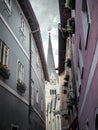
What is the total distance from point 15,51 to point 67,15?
551cm

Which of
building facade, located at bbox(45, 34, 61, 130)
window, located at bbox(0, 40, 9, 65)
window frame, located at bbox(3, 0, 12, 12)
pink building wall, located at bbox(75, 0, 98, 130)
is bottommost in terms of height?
pink building wall, located at bbox(75, 0, 98, 130)

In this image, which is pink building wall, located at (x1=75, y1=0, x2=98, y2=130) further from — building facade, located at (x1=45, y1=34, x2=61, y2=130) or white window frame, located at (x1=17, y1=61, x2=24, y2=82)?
building facade, located at (x1=45, y1=34, x2=61, y2=130)

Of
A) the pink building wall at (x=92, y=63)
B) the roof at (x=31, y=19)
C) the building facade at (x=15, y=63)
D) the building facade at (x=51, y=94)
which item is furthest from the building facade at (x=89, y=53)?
the building facade at (x=51, y=94)

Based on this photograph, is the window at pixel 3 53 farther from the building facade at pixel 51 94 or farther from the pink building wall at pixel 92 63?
the building facade at pixel 51 94

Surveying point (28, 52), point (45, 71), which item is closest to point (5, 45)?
point (28, 52)

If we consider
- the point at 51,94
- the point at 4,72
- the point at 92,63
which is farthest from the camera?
the point at 51,94

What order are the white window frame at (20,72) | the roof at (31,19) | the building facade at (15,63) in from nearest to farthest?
the building facade at (15,63) < the white window frame at (20,72) < the roof at (31,19)

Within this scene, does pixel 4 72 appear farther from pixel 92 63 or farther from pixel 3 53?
pixel 92 63

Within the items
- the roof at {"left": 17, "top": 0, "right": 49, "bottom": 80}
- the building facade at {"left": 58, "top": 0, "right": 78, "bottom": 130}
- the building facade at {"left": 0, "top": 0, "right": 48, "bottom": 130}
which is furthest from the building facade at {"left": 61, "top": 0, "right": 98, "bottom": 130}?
the roof at {"left": 17, "top": 0, "right": 49, "bottom": 80}

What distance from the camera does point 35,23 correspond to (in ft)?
63.9

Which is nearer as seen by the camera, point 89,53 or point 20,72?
point 89,53

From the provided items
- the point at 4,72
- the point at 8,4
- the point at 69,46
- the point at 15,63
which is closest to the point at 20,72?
the point at 15,63

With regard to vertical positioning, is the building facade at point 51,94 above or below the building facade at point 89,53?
above

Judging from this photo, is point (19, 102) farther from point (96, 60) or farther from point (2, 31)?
point (96, 60)
